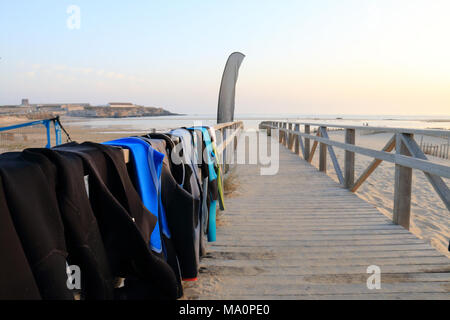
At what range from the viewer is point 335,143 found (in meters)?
6.38

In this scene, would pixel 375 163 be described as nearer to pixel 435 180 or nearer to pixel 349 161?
pixel 349 161

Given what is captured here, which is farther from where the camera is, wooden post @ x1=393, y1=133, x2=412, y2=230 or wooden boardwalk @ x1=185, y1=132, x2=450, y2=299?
wooden post @ x1=393, y1=133, x2=412, y2=230

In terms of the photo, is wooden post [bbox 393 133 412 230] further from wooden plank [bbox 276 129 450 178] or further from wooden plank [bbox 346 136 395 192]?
wooden plank [bbox 346 136 395 192]

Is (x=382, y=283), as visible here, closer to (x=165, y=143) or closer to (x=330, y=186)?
(x=165, y=143)

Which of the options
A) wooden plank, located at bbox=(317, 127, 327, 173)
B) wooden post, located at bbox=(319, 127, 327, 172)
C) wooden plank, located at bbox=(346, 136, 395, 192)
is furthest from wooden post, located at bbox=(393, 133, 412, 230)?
wooden post, located at bbox=(319, 127, 327, 172)

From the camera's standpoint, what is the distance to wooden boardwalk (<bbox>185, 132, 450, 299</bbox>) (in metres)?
2.45

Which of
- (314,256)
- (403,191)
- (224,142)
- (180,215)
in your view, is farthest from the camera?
(224,142)

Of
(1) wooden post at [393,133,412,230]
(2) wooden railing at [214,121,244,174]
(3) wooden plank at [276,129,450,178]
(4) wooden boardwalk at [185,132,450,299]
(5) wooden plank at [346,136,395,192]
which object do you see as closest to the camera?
(4) wooden boardwalk at [185,132,450,299]

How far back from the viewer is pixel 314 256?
3.07 meters


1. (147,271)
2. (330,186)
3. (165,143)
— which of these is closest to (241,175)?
(330,186)

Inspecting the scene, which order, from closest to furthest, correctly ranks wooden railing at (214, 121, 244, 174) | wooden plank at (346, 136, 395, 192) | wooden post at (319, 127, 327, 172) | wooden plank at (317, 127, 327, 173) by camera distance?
1. wooden plank at (346, 136, 395, 192)
2. wooden railing at (214, 121, 244, 174)
3. wooden plank at (317, 127, 327, 173)
4. wooden post at (319, 127, 327, 172)

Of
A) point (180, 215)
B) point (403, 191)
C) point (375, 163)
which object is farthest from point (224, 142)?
point (180, 215)

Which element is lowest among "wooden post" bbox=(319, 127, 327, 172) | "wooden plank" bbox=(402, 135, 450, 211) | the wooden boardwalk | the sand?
the sand

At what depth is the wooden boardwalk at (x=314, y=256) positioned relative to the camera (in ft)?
8.04
